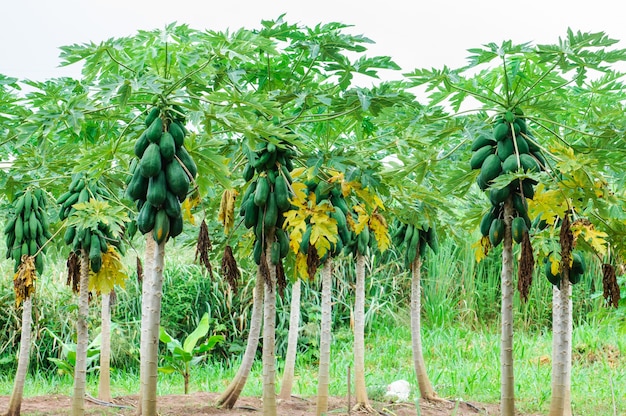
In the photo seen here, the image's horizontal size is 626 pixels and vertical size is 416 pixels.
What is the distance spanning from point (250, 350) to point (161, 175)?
1.88 metres

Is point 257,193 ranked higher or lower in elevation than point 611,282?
higher

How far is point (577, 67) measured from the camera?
3920mm

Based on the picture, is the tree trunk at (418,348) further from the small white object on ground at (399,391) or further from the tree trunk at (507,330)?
the tree trunk at (507,330)

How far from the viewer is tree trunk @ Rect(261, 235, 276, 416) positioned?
4.32 m

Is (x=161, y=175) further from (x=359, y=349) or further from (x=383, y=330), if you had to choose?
(x=383, y=330)

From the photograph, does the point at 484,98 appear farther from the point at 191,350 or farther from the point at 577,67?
the point at 191,350

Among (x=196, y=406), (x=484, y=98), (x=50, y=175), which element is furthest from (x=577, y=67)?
(x=50, y=175)

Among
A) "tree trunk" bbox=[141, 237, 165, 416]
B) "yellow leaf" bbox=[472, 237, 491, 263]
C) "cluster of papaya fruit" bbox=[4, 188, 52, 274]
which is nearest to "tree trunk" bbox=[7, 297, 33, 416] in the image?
"cluster of papaya fruit" bbox=[4, 188, 52, 274]

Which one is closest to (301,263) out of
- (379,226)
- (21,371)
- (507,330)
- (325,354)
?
(379,226)

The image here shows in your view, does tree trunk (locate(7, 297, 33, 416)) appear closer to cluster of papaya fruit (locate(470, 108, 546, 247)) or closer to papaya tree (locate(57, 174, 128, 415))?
papaya tree (locate(57, 174, 128, 415))

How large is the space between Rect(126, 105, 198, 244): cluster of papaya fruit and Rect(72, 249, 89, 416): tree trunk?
1270mm

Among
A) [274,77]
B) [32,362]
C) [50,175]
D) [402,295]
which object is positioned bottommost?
[32,362]

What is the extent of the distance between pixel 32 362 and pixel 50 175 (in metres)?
5.10

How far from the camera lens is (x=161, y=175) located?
3.95 metres
